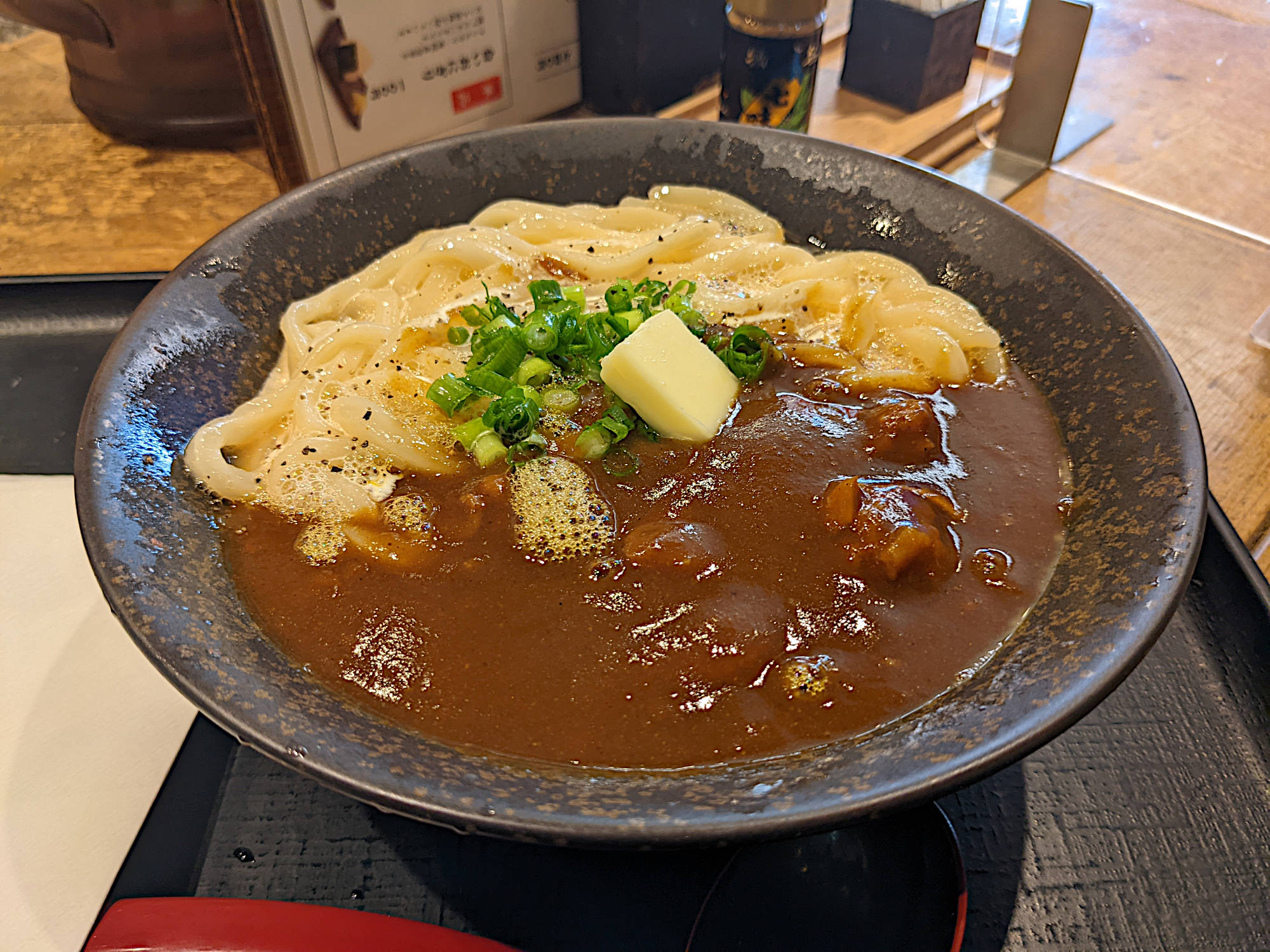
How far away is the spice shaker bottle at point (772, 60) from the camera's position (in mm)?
2807

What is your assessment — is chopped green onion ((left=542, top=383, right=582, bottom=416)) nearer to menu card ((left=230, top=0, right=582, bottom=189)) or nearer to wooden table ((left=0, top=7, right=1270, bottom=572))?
menu card ((left=230, top=0, right=582, bottom=189))

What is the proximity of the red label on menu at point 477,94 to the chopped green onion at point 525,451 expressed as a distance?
183 centimetres

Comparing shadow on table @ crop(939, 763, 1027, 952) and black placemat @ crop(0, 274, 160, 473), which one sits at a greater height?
black placemat @ crop(0, 274, 160, 473)

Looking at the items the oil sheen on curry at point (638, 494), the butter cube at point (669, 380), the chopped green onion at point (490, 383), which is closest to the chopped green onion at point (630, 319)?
the oil sheen on curry at point (638, 494)

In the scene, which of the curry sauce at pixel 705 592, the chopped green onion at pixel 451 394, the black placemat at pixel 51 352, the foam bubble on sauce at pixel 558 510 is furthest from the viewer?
the black placemat at pixel 51 352

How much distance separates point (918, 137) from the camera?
342 centimetres

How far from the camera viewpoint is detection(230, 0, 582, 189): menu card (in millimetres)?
2545

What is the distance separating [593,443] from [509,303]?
27.5 inches

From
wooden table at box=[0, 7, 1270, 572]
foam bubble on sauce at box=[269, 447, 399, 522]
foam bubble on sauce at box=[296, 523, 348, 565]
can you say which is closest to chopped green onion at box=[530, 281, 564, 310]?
foam bubble on sauce at box=[269, 447, 399, 522]

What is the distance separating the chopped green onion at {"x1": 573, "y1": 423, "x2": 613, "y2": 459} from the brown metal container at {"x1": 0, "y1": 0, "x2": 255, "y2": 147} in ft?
5.58

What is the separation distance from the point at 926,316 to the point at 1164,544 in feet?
2.99

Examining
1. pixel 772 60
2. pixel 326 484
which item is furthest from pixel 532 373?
pixel 772 60

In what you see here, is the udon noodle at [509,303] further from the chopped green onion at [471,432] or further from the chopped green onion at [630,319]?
the chopped green onion at [630,319]

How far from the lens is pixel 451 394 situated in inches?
79.9
